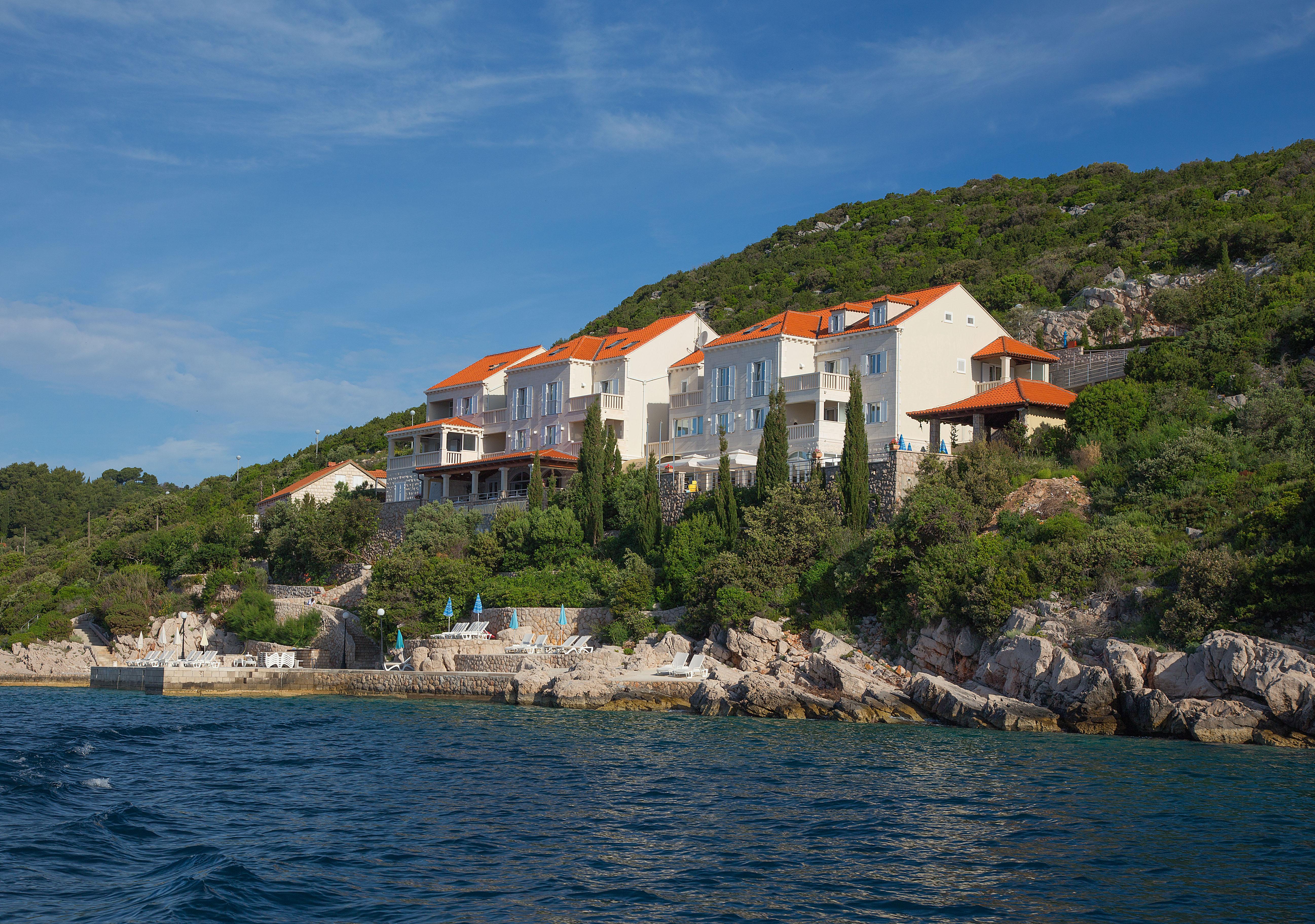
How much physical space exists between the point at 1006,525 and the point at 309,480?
144 feet

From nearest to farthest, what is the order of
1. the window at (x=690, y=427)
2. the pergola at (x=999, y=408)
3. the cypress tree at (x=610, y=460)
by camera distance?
the pergola at (x=999, y=408) < the cypress tree at (x=610, y=460) < the window at (x=690, y=427)

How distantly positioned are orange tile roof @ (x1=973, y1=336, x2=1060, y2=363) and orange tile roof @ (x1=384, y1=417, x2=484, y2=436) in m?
26.3

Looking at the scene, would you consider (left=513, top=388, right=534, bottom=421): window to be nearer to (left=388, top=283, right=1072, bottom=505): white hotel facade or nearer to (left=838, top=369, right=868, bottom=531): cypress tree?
(left=388, top=283, right=1072, bottom=505): white hotel facade

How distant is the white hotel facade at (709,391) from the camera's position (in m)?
45.3

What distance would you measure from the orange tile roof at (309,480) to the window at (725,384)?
25837mm

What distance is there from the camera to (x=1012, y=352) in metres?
45.8

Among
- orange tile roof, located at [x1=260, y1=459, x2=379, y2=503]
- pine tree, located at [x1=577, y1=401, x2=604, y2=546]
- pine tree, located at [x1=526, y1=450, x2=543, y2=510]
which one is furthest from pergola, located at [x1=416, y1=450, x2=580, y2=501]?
orange tile roof, located at [x1=260, y1=459, x2=379, y2=503]

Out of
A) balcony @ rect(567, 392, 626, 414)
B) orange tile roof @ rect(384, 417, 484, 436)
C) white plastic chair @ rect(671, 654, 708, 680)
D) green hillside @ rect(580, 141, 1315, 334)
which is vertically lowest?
A: white plastic chair @ rect(671, 654, 708, 680)

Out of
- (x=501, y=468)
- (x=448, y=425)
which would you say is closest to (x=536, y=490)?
(x=501, y=468)

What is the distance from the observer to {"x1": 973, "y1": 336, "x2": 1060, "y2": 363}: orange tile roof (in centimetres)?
4597

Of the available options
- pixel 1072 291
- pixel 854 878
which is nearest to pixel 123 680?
pixel 854 878

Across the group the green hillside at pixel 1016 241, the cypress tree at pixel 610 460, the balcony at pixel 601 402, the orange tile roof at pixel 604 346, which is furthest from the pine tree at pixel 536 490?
the green hillside at pixel 1016 241

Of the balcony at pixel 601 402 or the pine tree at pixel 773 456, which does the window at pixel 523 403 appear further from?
the pine tree at pixel 773 456

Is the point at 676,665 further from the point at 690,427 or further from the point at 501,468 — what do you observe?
the point at 501,468
